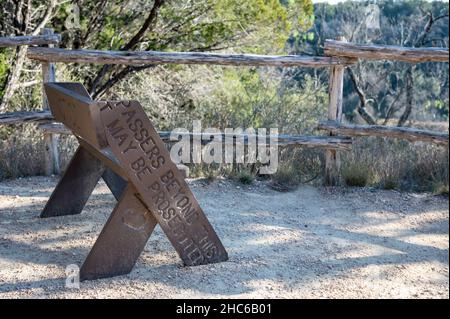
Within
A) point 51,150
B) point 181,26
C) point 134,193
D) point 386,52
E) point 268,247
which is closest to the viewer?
point 134,193

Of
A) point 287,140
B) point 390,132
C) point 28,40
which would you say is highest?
point 28,40

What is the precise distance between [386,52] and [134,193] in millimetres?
3553

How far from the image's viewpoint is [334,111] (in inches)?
266

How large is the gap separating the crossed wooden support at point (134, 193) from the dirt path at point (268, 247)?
0.13m

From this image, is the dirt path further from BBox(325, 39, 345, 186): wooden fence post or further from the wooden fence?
the wooden fence

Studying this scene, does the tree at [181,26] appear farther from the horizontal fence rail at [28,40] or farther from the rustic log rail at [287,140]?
the rustic log rail at [287,140]

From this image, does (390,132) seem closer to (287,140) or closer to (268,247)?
(287,140)

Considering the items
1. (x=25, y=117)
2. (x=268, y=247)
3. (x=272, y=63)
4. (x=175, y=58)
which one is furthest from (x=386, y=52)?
(x=25, y=117)

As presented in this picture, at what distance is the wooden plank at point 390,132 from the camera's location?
6078 mm

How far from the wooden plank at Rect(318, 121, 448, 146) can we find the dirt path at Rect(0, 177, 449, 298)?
0.62 meters

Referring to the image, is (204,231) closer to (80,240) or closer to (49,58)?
(80,240)

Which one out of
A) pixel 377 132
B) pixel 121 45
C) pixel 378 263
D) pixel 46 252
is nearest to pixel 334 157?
pixel 377 132

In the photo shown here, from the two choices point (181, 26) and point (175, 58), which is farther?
point (181, 26)
